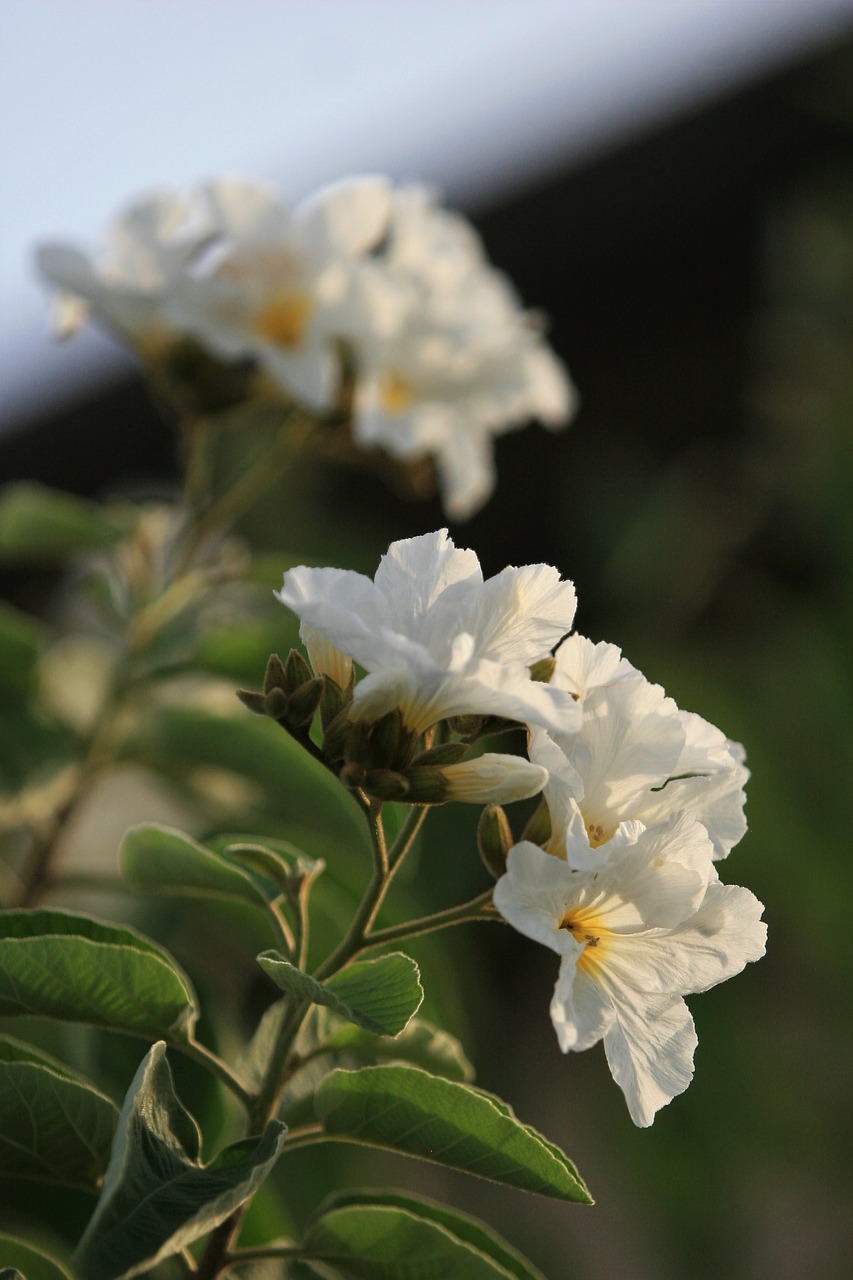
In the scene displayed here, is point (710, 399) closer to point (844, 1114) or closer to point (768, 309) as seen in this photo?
point (768, 309)

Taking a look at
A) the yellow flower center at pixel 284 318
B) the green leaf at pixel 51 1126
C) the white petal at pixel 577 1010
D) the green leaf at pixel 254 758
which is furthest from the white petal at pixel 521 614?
the yellow flower center at pixel 284 318

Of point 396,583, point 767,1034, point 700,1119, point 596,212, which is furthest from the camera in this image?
point 596,212

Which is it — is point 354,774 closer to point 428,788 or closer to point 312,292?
point 428,788

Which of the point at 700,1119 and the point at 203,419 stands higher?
the point at 203,419

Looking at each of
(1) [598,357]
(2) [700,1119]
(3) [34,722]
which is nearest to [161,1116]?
(3) [34,722]

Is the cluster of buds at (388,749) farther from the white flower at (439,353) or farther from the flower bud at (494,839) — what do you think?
the white flower at (439,353)

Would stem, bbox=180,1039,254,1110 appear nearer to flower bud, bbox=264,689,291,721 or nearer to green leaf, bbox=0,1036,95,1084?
green leaf, bbox=0,1036,95,1084
